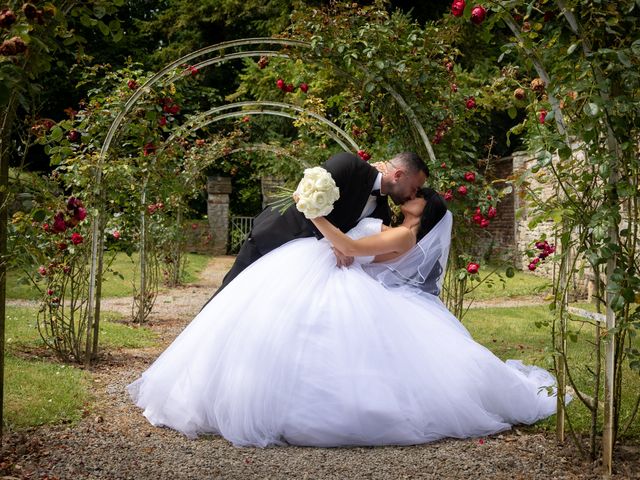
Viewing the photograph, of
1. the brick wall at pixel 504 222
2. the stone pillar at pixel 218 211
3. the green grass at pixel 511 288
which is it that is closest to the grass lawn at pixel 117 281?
the stone pillar at pixel 218 211

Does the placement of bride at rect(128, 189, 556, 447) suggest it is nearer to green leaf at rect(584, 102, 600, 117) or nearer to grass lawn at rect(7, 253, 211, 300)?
green leaf at rect(584, 102, 600, 117)

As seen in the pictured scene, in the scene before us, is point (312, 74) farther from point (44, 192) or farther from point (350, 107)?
point (44, 192)

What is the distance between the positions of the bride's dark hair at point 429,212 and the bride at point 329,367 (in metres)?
0.35

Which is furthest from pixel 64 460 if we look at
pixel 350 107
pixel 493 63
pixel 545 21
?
pixel 493 63

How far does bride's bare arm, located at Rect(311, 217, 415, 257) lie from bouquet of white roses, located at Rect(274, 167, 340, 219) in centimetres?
13

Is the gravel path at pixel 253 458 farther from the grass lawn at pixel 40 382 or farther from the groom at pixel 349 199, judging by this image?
the groom at pixel 349 199

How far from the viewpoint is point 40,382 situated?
502cm

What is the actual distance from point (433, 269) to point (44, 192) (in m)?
2.44

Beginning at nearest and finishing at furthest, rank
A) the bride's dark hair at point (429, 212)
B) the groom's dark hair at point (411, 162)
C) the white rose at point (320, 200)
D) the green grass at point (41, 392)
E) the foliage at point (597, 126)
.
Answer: the foliage at point (597, 126) → the white rose at point (320, 200) → the green grass at point (41, 392) → the groom's dark hair at point (411, 162) → the bride's dark hair at point (429, 212)

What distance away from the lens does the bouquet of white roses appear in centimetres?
403

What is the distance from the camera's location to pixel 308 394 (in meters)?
3.93

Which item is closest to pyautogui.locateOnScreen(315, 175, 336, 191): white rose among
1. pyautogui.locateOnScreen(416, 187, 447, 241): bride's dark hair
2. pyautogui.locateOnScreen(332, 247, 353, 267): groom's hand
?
pyautogui.locateOnScreen(332, 247, 353, 267): groom's hand

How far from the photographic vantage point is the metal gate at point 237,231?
67.7ft

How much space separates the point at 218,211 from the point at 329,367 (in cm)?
1635
